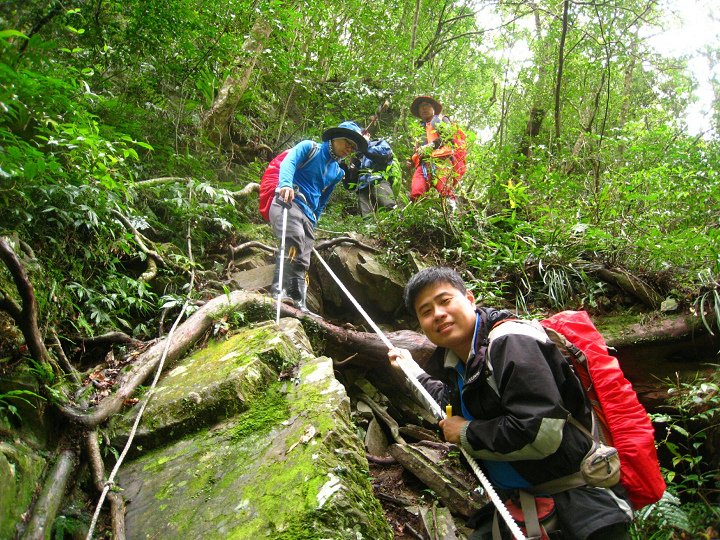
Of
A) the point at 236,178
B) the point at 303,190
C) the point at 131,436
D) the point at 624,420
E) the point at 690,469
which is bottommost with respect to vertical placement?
the point at 690,469

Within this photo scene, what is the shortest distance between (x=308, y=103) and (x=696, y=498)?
9.58m

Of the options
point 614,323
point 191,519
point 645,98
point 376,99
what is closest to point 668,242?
point 614,323

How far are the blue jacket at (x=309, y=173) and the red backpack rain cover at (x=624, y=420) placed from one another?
432 cm

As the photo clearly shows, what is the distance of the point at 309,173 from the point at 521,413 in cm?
474

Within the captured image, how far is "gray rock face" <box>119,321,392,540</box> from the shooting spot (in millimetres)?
2037

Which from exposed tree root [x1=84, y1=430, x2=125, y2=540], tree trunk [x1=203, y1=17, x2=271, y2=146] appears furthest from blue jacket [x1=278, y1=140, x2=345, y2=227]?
exposed tree root [x1=84, y1=430, x2=125, y2=540]

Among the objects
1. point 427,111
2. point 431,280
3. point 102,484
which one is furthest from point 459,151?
point 102,484

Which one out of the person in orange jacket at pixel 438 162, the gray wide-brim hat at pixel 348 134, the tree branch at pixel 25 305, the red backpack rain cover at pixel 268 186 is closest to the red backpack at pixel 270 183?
the red backpack rain cover at pixel 268 186

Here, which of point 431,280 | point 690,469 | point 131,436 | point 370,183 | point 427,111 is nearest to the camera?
point 431,280

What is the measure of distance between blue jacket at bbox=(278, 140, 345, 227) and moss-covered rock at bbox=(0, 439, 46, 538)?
402 cm

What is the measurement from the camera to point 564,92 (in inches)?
397

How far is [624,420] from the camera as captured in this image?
1.91 metres

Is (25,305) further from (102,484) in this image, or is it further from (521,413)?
(521,413)

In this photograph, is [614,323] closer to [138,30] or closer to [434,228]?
[434,228]
